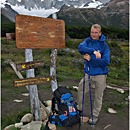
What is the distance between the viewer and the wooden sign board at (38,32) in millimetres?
3104

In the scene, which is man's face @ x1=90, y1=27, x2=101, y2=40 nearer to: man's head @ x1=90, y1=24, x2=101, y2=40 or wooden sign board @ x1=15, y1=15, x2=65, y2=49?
man's head @ x1=90, y1=24, x2=101, y2=40

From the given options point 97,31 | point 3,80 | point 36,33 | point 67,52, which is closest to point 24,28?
point 36,33

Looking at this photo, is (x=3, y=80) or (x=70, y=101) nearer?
(x=70, y=101)

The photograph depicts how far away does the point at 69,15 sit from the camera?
19862cm

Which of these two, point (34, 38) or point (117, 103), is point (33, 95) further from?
point (117, 103)

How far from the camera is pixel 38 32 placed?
3326mm

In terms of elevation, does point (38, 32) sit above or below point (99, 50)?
above

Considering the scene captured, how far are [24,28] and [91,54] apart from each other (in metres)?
1.73

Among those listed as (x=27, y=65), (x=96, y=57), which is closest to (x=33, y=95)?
(x=27, y=65)

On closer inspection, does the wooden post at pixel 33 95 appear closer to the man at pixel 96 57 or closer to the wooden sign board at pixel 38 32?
the wooden sign board at pixel 38 32

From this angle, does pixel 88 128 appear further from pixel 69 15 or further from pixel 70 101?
pixel 69 15

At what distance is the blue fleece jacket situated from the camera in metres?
3.35

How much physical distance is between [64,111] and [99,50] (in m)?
1.72

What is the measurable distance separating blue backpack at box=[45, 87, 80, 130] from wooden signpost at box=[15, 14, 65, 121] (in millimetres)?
493
